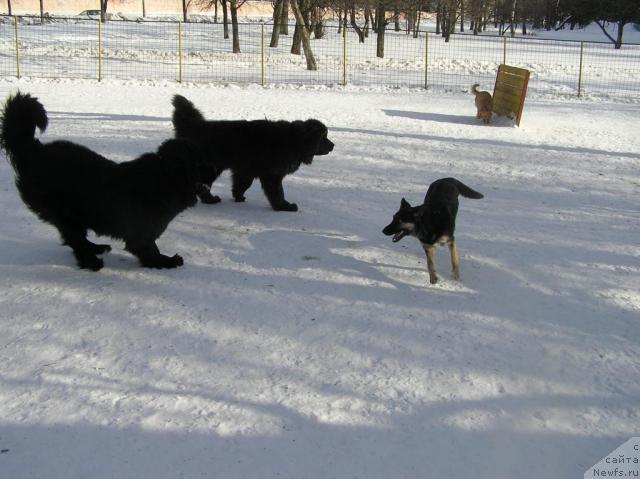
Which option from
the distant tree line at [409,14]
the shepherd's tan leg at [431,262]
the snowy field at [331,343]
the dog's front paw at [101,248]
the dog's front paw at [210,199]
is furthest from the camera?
the distant tree line at [409,14]

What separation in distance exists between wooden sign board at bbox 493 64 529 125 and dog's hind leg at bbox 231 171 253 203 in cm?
713

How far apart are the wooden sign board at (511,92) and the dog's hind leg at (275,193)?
7.06 metres

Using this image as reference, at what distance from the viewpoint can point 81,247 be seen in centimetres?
484

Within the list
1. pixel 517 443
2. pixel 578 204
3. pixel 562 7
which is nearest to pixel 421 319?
pixel 517 443

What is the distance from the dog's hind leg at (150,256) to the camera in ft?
15.7

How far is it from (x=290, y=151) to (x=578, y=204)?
10.8 feet

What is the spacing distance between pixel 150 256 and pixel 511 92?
9.67 meters

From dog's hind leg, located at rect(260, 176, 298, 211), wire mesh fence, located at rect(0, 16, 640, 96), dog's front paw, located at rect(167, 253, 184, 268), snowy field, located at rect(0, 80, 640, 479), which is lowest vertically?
snowy field, located at rect(0, 80, 640, 479)

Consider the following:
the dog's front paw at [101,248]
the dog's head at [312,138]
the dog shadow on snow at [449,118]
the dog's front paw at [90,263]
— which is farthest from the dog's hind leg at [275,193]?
the dog shadow on snow at [449,118]

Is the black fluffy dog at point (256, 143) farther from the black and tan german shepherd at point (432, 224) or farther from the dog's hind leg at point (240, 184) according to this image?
the black and tan german shepherd at point (432, 224)

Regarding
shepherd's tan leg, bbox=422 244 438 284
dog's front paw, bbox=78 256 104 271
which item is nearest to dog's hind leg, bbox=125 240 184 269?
dog's front paw, bbox=78 256 104 271

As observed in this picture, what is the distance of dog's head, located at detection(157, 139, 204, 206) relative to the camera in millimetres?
4668

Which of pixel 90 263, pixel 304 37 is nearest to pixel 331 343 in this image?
pixel 90 263

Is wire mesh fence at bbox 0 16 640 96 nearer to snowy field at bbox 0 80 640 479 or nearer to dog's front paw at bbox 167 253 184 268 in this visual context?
snowy field at bbox 0 80 640 479
